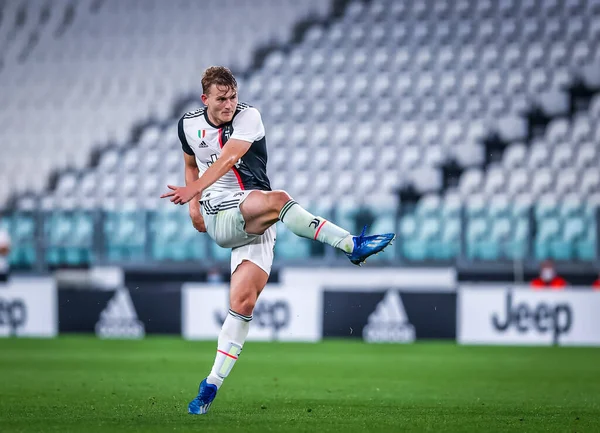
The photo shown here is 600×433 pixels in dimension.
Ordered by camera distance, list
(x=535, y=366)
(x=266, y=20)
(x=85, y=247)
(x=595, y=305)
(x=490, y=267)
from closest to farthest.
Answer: (x=535, y=366)
(x=595, y=305)
(x=490, y=267)
(x=85, y=247)
(x=266, y=20)

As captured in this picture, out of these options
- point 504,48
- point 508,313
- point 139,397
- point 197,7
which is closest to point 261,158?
point 139,397

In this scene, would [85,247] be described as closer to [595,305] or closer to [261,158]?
[595,305]

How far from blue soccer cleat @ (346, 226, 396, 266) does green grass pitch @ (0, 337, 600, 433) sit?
0.95 meters

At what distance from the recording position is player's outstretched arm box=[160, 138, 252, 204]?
18.2 feet

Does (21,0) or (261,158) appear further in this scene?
(21,0)

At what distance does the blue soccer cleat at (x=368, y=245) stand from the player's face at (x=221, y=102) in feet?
3.53

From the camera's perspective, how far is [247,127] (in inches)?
231

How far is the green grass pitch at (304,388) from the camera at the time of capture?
558cm

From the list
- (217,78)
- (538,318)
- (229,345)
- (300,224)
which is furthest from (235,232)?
(538,318)

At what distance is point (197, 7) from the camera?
847 inches

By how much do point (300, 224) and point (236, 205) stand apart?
45 centimetres

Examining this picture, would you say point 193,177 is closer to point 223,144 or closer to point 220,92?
point 223,144

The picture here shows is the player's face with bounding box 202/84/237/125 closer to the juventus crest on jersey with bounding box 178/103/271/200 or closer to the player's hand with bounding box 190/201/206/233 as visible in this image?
the juventus crest on jersey with bounding box 178/103/271/200

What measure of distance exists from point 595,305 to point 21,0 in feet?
49.1
